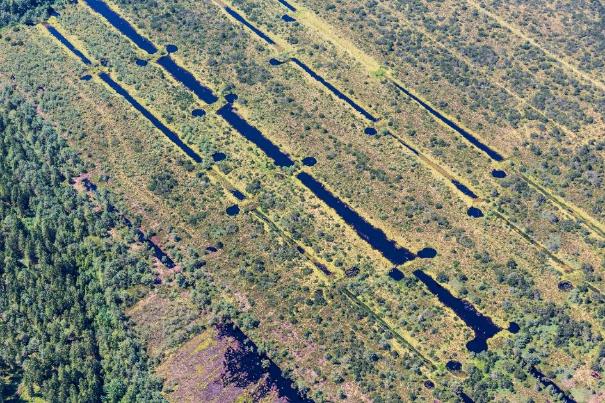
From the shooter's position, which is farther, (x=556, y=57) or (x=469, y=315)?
(x=556, y=57)

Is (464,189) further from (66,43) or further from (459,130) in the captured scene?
(66,43)

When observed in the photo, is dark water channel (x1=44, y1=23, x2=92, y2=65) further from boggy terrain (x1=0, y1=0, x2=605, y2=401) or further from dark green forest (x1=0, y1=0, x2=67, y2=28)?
dark green forest (x1=0, y1=0, x2=67, y2=28)

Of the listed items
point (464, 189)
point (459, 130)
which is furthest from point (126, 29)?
point (464, 189)

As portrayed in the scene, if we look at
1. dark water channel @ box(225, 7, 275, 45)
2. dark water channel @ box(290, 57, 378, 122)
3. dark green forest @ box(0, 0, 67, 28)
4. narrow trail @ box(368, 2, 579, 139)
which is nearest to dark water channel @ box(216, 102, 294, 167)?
dark water channel @ box(290, 57, 378, 122)

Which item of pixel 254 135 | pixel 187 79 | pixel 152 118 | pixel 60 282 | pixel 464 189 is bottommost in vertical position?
pixel 60 282

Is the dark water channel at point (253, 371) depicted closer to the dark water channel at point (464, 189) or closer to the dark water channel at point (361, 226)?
the dark water channel at point (361, 226)

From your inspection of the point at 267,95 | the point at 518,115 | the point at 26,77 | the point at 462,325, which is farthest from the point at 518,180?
the point at 26,77
